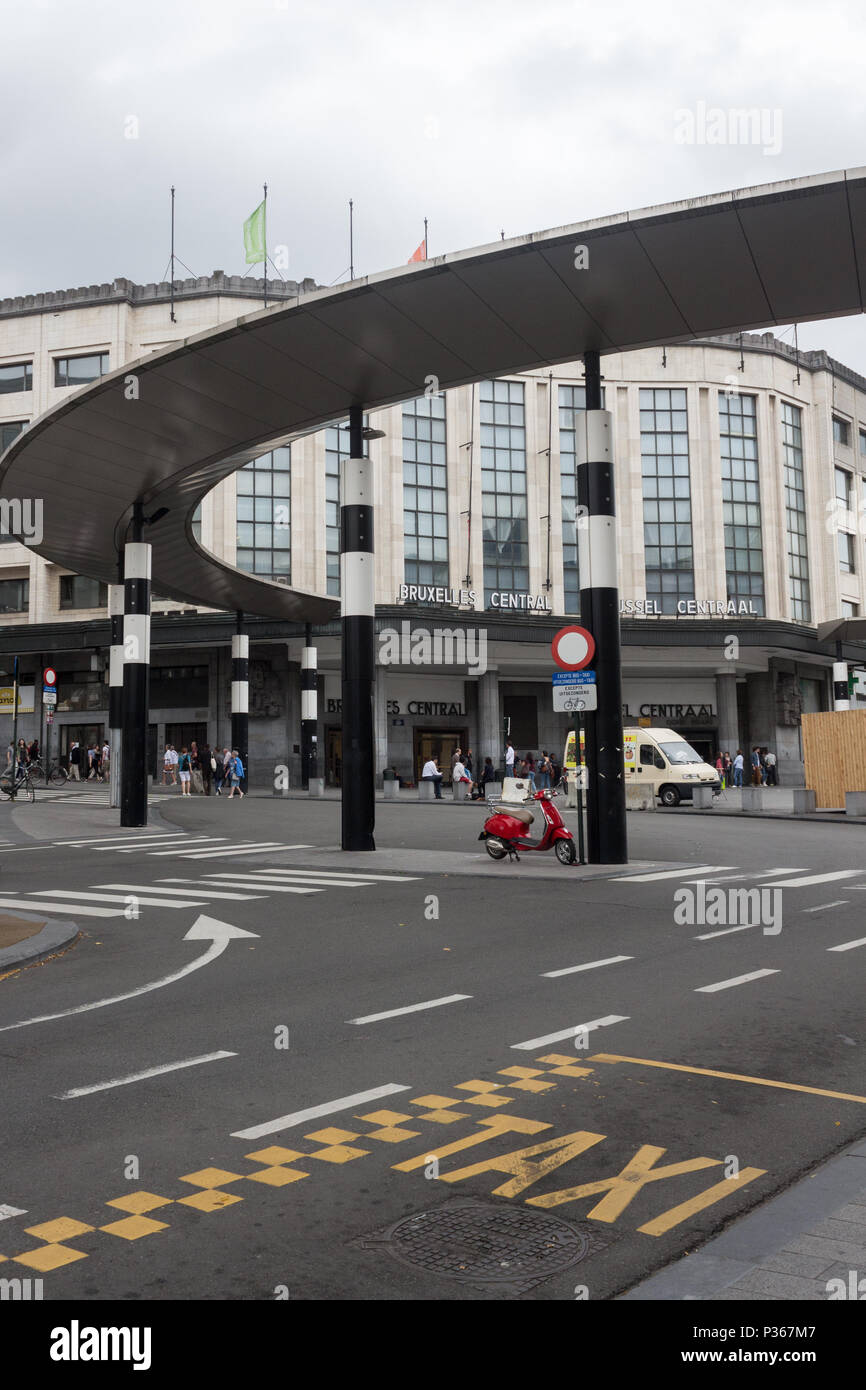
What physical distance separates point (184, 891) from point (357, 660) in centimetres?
639

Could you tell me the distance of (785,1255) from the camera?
12.0ft

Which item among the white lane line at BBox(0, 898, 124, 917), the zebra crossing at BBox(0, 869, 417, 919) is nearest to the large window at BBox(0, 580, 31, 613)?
the zebra crossing at BBox(0, 869, 417, 919)

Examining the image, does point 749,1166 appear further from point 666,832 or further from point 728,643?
point 728,643

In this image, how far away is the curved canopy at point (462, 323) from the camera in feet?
45.1

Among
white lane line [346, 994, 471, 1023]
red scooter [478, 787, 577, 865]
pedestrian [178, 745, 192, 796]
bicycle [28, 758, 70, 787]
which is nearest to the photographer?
white lane line [346, 994, 471, 1023]

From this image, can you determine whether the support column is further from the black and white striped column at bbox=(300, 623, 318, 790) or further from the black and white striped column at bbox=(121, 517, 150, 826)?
the black and white striped column at bbox=(121, 517, 150, 826)

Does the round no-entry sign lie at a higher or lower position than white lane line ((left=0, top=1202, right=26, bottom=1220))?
higher

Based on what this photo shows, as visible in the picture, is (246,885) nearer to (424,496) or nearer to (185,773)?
(185,773)

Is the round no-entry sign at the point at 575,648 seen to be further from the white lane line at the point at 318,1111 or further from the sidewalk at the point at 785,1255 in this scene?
the sidewalk at the point at 785,1255

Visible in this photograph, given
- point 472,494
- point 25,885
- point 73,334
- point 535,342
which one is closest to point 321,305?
point 535,342

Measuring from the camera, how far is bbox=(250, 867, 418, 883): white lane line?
15562 mm

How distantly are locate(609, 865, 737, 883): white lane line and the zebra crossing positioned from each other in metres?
2.82
